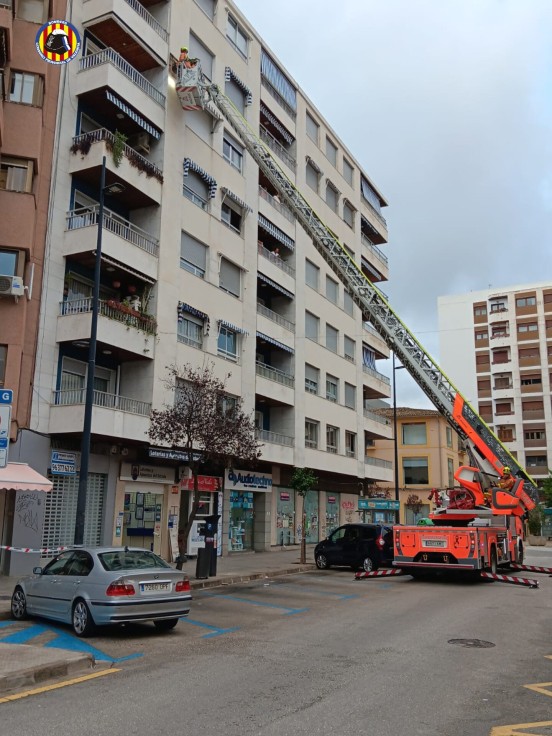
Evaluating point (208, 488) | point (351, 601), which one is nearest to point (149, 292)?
point (208, 488)

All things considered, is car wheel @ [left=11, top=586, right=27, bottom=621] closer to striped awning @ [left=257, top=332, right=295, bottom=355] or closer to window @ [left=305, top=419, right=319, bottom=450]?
striped awning @ [left=257, top=332, right=295, bottom=355]

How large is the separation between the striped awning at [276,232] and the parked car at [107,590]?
21915mm

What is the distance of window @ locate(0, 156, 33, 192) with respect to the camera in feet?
62.2

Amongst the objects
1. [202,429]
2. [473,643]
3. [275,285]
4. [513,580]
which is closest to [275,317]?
[275,285]

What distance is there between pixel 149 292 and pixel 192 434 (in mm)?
6734

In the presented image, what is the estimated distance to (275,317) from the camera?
31.0 metres

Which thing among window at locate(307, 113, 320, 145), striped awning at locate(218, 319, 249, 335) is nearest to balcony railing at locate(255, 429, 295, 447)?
striped awning at locate(218, 319, 249, 335)

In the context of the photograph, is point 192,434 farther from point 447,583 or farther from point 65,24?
point 65,24

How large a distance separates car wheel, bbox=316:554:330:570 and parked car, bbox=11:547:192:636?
→ 12324mm

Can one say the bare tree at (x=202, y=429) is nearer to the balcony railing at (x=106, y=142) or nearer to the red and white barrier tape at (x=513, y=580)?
the red and white barrier tape at (x=513, y=580)

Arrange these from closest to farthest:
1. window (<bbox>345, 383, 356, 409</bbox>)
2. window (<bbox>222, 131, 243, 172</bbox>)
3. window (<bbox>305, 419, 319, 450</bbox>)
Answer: window (<bbox>222, 131, 243, 172</bbox>)
window (<bbox>305, 419, 319, 450</bbox>)
window (<bbox>345, 383, 356, 409</bbox>)

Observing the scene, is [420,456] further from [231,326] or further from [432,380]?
[432,380]

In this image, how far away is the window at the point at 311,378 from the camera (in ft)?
110

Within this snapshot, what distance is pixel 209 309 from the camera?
2561 centimetres
